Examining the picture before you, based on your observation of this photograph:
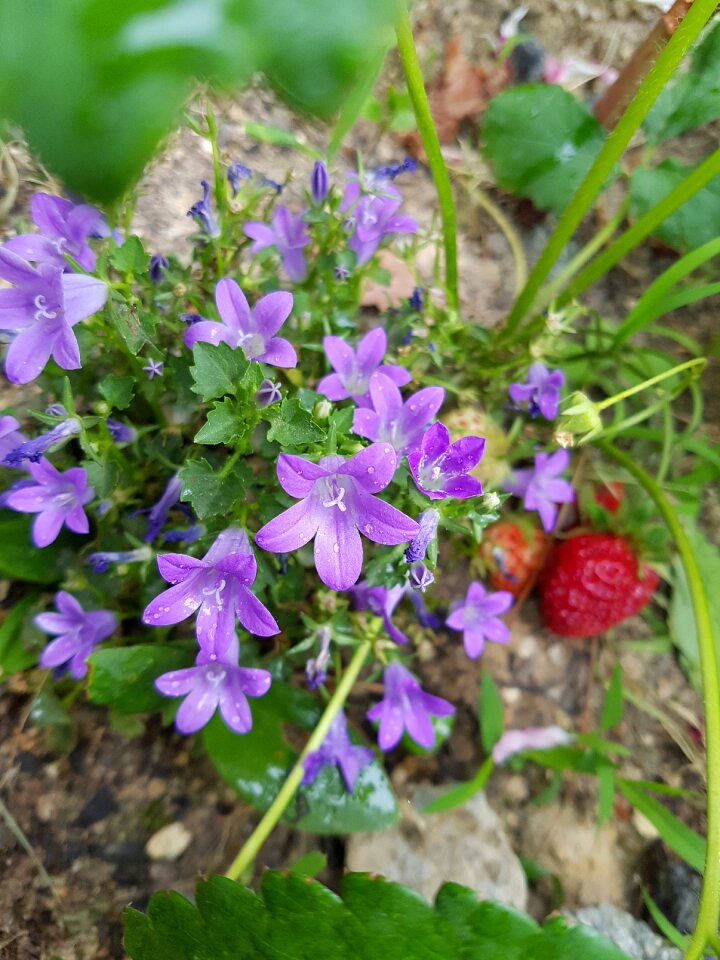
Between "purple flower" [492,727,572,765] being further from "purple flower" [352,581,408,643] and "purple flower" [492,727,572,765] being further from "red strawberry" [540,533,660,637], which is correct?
"purple flower" [352,581,408,643]

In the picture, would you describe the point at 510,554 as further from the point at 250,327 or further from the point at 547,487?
the point at 250,327

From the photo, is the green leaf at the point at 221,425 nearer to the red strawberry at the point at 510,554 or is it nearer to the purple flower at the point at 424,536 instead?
the purple flower at the point at 424,536

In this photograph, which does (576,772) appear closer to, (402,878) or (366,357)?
(402,878)

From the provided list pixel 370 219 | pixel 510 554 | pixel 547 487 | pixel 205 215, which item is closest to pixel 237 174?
Answer: pixel 205 215

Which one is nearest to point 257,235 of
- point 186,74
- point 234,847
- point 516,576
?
point 186,74

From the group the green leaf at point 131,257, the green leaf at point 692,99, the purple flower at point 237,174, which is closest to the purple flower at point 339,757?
the green leaf at point 131,257

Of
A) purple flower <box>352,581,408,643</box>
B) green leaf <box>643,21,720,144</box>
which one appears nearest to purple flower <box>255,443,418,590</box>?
purple flower <box>352,581,408,643</box>
